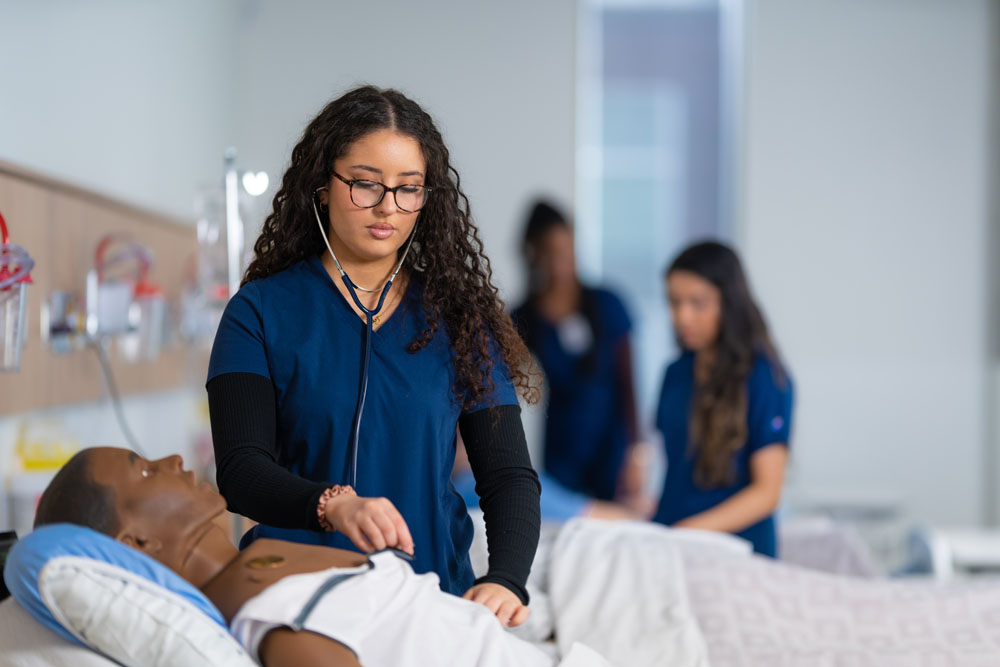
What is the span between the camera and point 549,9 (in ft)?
15.7

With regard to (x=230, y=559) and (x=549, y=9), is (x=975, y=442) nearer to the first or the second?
(x=549, y=9)

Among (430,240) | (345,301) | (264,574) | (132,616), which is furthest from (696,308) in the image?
(132,616)

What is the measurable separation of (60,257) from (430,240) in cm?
116

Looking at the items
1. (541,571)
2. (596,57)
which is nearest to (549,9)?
(596,57)

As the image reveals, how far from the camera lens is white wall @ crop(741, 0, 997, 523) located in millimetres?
4750

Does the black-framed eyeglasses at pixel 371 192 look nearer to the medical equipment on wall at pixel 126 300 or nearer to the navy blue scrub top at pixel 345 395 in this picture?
the navy blue scrub top at pixel 345 395

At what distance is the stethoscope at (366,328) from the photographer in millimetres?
1281

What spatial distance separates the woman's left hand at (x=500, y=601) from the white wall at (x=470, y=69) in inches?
140

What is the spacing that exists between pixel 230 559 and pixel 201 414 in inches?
95.9

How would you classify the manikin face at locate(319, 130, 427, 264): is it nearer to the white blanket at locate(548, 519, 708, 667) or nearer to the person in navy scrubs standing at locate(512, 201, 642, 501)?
the white blanket at locate(548, 519, 708, 667)

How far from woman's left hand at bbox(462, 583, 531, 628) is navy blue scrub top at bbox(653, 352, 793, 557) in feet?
4.37

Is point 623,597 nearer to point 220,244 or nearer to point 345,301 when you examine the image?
point 345,301

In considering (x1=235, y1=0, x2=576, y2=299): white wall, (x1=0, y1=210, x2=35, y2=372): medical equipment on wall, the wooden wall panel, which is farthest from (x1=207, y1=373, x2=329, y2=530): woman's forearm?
(x1=235, y1=0, x2=576, y2=299): white wall

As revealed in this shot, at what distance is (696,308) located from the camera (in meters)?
2.55
